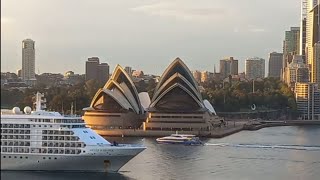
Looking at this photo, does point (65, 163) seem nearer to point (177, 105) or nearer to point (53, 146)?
point (53, 146)

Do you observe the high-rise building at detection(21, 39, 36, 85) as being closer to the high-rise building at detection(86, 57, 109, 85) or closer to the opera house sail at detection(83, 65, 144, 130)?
the opera house sail at detection(83, 65, 144, 130)

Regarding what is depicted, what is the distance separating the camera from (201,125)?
97.3 ft

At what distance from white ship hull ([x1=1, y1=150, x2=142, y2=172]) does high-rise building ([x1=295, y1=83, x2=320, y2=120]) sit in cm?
3480

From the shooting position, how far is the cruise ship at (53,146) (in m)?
13.5

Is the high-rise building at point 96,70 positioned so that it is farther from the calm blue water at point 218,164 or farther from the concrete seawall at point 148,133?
the calm blue water at point 218,164

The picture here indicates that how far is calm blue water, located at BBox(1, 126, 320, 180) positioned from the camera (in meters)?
13.8

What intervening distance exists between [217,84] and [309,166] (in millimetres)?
43874

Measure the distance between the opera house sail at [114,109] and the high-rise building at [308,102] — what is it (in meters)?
20.0

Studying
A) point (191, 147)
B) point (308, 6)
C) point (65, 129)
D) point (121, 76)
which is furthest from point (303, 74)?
point (65, 129)

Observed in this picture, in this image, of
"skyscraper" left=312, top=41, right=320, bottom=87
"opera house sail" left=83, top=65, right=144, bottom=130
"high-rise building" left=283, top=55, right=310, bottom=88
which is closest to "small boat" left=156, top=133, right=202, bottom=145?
"opera house sail" left=83, top=65, right=144, bottom=130

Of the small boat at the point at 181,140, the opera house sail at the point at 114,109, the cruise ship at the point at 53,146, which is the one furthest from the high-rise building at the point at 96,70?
the cruise ship at the point at 53,146

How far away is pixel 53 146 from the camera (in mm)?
13773

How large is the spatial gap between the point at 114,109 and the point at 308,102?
2226 centimetres

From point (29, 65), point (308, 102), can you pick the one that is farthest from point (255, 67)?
point (29, 65)
